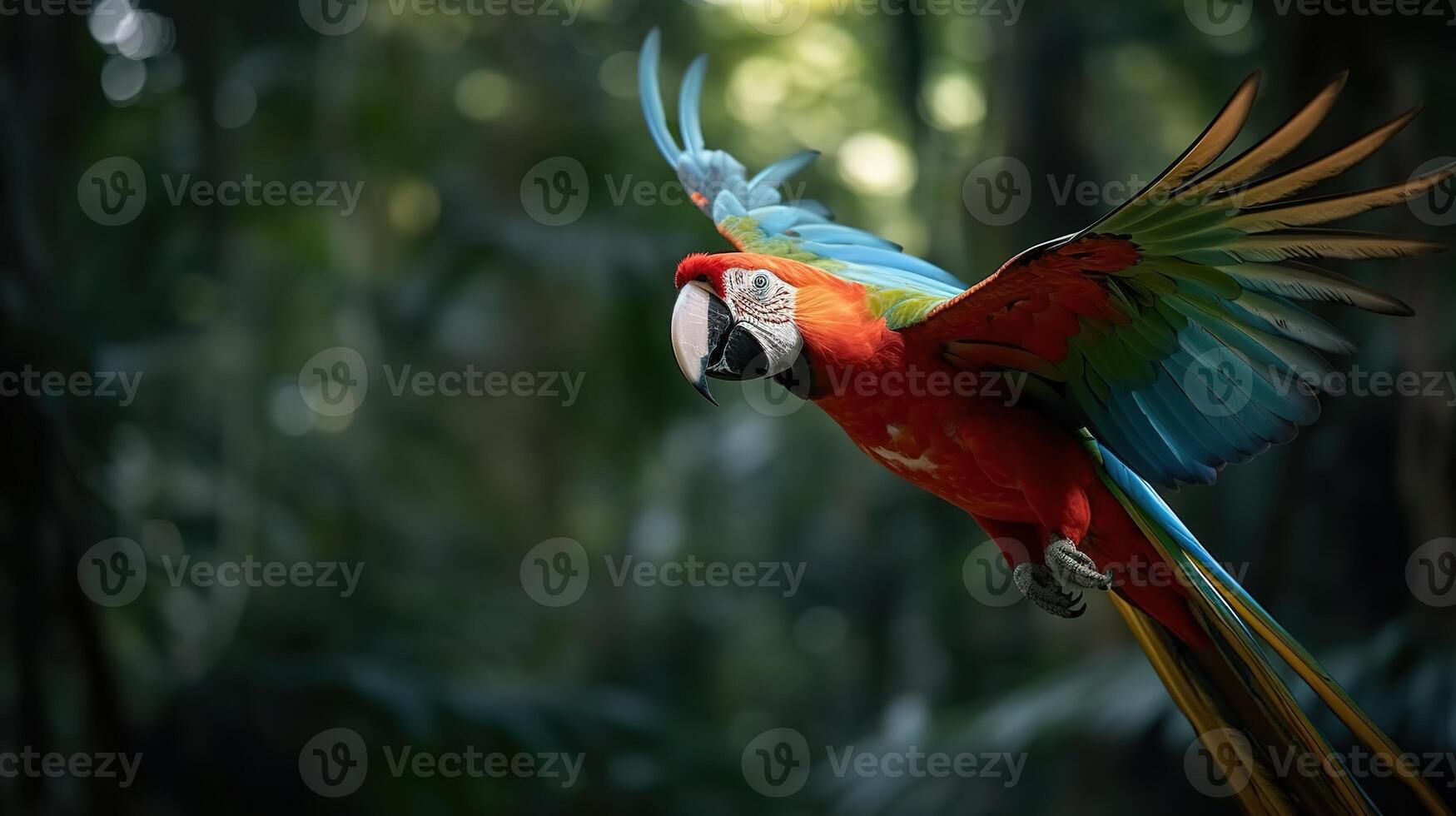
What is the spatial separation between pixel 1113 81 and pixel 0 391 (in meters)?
3.93

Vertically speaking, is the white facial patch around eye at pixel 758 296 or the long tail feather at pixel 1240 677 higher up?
the white facial patch around eye at pixel 758 296

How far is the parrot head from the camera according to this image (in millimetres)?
1396

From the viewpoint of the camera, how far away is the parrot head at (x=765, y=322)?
140cm

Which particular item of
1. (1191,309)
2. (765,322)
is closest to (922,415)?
(765,322)

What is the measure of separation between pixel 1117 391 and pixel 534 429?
3.79 m

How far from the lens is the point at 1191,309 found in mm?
1307

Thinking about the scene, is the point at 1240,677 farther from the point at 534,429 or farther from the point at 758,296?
the point at 534,429

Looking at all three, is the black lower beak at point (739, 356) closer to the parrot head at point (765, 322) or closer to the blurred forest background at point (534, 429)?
the parrot head at point (765, 322)

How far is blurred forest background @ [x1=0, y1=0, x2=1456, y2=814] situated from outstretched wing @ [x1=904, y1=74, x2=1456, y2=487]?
1711mm

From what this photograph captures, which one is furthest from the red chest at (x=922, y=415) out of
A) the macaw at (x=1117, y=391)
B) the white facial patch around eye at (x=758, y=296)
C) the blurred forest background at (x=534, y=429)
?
the blurred forest background at (x=534, y=429)

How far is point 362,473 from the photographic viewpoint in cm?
480

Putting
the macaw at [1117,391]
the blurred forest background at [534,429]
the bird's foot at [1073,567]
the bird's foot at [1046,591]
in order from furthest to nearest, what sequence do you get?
1. the blurred forest background at [534,429]
2. the bird's foot at [1046,591]
3. the bird's foot at [1073,567]
4. the macaw at [1117,391]

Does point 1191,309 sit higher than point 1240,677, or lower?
higher

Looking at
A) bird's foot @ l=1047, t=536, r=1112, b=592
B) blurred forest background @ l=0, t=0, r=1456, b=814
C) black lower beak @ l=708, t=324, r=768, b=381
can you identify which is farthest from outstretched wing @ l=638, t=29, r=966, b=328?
blurred forest background @ l=0, t=0, r=1456, b=814
